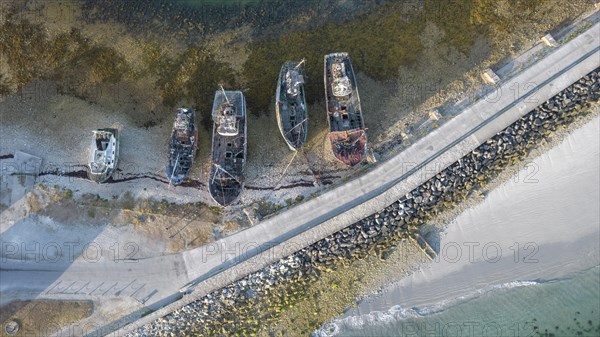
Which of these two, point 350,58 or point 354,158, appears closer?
point 354,158

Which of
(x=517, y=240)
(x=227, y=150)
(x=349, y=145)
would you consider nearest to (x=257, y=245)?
(x=227, y=150)

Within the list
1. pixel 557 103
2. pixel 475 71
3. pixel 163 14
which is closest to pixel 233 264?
pixel 163 14

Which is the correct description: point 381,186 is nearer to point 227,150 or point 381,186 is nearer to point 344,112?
point 344,112

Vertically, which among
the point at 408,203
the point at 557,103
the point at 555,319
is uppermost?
the point at 557,103

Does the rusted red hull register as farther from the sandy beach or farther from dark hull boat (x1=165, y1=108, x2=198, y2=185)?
dark hull boat (x1=165, y1=108, x2=198, y2=185)

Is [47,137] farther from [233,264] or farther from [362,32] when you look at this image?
[362,32]

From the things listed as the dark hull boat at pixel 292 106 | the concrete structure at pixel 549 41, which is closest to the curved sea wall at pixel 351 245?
the concrete structure at pixel 549 41
